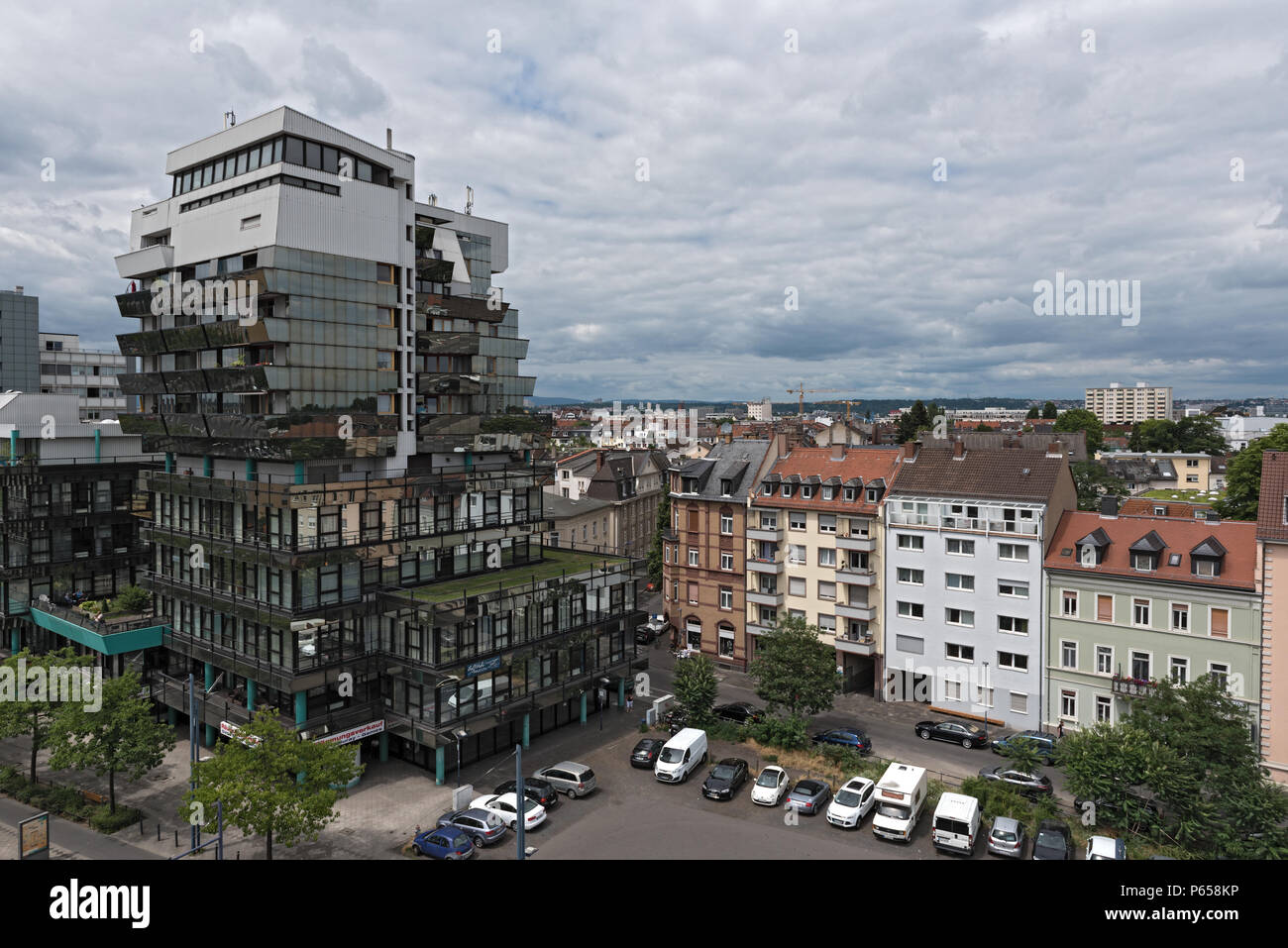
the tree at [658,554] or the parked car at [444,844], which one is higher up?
the tree at [658,554]

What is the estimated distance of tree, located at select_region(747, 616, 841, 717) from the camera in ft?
168

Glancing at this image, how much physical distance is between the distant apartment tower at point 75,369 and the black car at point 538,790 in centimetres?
10241

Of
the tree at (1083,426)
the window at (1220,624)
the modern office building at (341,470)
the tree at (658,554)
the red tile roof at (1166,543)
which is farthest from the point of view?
the tree at (1083,426)

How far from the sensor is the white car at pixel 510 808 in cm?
4056

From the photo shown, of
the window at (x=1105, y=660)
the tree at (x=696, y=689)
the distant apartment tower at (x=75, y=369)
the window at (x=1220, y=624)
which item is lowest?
the tree at (x=696, y=689)

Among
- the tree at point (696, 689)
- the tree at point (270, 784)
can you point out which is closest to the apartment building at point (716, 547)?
the tree at point (696, 689)

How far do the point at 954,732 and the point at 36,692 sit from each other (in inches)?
2075

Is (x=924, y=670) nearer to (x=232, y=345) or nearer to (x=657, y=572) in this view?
(x=657, y=572)

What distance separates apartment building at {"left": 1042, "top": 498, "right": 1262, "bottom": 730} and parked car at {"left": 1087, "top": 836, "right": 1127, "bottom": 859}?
40.7 feet

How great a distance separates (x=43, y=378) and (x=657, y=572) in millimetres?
93602

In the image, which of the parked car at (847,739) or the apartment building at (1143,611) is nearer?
the apartment building at (1143,611)

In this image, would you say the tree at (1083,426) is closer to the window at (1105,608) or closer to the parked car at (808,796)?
the window at (1105,608)

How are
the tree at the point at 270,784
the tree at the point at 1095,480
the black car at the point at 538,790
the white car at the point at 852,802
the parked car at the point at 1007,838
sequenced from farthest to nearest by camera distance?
1. the tree at the point at 1095,480
2. the black car at the point at 538,790
3. the white car at the point at 852,802
4. the parked car at the point at 1007,838
5. the tree at the point at 270,784

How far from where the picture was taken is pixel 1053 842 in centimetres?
3712
